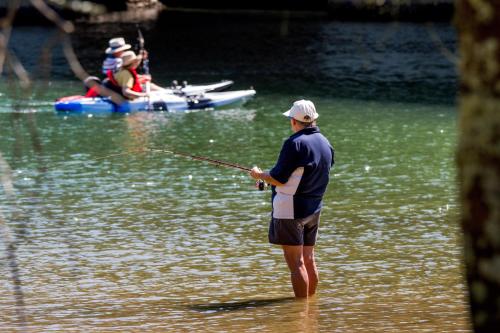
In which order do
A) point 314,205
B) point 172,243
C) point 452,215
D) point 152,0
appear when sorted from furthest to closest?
1. point 152,0
2. point 452,215
3. point 172,243
4. point 314,205

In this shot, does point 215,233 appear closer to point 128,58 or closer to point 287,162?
point 287,162

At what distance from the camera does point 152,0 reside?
161ft

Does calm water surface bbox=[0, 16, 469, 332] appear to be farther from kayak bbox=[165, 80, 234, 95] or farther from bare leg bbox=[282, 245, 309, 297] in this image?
kayak bbox=[165, 80, 234, 95]

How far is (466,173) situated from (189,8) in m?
46.0

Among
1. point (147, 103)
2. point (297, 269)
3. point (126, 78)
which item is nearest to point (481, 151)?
point (297, 269)

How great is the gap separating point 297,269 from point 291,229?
0.47 meters

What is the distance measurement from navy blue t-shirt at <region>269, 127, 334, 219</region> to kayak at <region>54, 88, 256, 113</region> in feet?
45.6

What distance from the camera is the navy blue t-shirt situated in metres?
8.59

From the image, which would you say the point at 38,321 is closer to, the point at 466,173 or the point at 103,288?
the point at 103,288

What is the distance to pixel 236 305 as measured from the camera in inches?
372

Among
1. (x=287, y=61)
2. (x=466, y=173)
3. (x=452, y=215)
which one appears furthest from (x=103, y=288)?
(x=287, y=61)

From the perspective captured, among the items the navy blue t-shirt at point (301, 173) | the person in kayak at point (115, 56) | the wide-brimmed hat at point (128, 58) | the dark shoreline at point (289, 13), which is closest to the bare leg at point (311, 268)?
the navy blue t-shirt at point (301, 173)

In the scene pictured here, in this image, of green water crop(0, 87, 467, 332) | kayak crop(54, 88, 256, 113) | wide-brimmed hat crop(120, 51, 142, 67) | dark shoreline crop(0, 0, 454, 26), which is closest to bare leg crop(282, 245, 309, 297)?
green water crop(0, 87, 467, 332)

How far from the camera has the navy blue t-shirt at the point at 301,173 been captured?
859 centimetres
